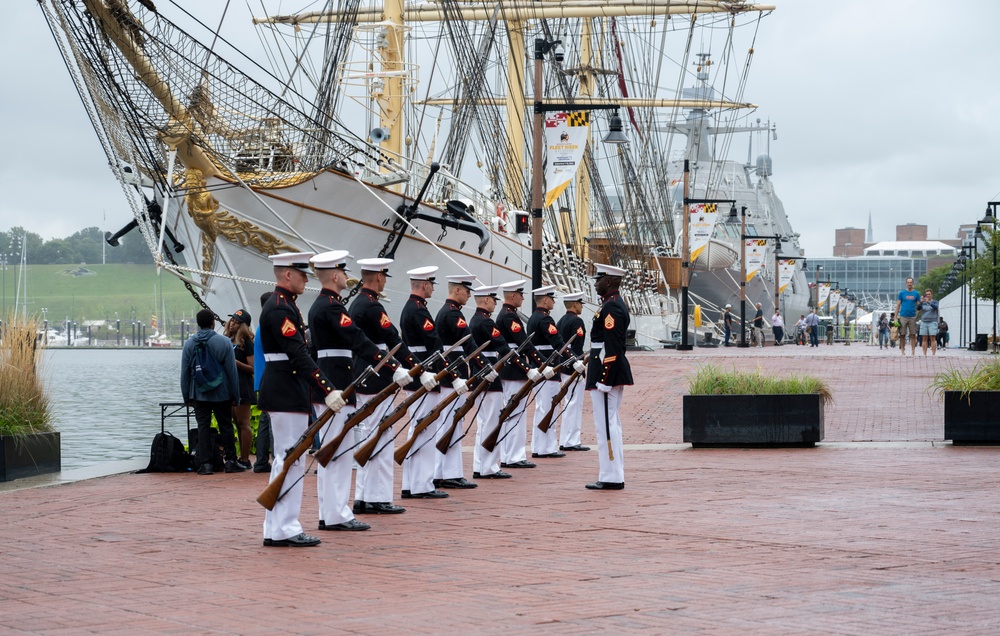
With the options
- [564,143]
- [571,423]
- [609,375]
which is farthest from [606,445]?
[564,143]

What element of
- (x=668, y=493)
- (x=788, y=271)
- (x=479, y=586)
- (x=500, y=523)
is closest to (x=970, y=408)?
(x=668, y=493)

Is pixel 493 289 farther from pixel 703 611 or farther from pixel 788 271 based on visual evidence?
pixel 788 271

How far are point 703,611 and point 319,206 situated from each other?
25.4 meters

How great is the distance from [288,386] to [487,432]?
4.38 meters

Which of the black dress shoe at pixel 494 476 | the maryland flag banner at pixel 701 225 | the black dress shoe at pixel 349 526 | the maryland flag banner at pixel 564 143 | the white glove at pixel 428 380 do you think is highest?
the maryland flag banner at pixel 701 225

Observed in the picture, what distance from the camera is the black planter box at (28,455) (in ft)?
42.2

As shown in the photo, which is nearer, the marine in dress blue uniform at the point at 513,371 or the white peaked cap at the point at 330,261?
the white peaked cap at the point at 330,261

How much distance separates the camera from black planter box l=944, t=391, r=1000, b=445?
14906 millimetres

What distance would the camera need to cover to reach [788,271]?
8394 cm

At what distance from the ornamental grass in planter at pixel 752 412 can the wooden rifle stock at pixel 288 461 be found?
7.29 meters

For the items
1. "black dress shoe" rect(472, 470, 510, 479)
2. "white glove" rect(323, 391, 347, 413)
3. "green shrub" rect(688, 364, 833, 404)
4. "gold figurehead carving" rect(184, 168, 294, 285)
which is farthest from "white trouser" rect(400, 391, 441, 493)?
"gold figurehead carving" rect(184, 168, 294, 285)

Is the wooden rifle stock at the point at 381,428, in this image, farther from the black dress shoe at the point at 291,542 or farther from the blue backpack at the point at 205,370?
the blue backpack at the point at 205,370

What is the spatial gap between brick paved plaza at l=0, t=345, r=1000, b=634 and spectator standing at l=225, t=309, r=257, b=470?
102cm

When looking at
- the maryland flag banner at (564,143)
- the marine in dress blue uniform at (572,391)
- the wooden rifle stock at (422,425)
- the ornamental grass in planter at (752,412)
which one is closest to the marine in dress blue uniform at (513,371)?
the marine in dress blue uniform at (572,391)
